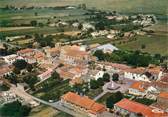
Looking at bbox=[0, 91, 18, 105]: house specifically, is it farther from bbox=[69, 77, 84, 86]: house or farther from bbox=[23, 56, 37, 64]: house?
bbox=[23, 56, 37, 64]: house

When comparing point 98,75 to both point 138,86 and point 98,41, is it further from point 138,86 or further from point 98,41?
point 98,41

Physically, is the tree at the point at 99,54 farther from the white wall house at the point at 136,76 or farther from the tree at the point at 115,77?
the tree at the point at 115,77

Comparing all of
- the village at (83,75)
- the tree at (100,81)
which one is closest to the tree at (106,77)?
the village at (83,75)

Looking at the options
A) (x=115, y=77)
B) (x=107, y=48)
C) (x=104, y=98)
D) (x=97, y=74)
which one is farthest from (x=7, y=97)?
(x=107, y=48)

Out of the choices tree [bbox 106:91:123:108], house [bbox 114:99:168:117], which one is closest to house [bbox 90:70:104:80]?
tree [bbox 106:91:123:108]

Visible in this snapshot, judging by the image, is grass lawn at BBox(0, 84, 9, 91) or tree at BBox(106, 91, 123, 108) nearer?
tree at BBox(106, 91, 123, 108)

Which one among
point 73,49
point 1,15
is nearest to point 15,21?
point 1,15

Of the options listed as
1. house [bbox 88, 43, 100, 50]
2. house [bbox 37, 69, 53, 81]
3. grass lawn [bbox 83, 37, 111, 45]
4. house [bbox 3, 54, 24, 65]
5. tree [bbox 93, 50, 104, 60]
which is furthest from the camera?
grass lawn [bbox 83, 37, 111, 45]
